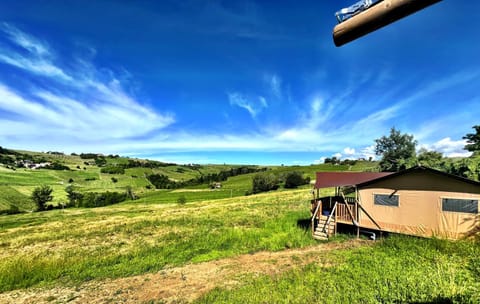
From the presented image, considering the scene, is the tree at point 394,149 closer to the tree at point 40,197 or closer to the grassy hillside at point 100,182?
the grassy hillside at point 100,182

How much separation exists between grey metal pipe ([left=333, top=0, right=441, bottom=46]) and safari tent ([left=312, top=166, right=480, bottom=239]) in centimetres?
1611

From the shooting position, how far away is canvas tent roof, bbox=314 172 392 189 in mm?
17344

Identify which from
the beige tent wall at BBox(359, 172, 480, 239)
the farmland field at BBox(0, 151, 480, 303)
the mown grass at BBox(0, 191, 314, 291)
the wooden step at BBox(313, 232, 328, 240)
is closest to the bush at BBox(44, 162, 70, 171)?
the mown grass at BBox(0, 191, 314, 291)

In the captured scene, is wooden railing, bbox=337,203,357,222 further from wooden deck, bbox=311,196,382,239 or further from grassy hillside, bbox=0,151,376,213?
grassy hillside, bbox=0,151,376,213

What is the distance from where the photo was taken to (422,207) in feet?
46.6

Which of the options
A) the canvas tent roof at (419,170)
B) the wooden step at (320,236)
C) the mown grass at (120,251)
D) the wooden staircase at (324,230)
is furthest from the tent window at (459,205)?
the mown grass at (120,251)

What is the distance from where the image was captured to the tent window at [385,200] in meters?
15.4

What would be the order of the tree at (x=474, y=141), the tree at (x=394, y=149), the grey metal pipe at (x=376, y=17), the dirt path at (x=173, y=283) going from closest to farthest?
the grey metal pipe at (x=376, y=17) < the dirt path at (x=173, y=283) < the tree at (x=474, y=141) < the tree at (x=394, y=149)

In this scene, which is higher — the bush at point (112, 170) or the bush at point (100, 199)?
the bush at point (112, 170)

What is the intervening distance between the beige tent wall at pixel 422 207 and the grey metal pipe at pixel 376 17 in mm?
16408

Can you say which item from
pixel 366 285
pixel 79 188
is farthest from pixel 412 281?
pixel 79 188

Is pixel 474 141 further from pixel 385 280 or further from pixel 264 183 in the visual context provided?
pixel 264 183

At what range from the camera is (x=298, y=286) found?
841 cm

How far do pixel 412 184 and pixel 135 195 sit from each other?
285 feet
